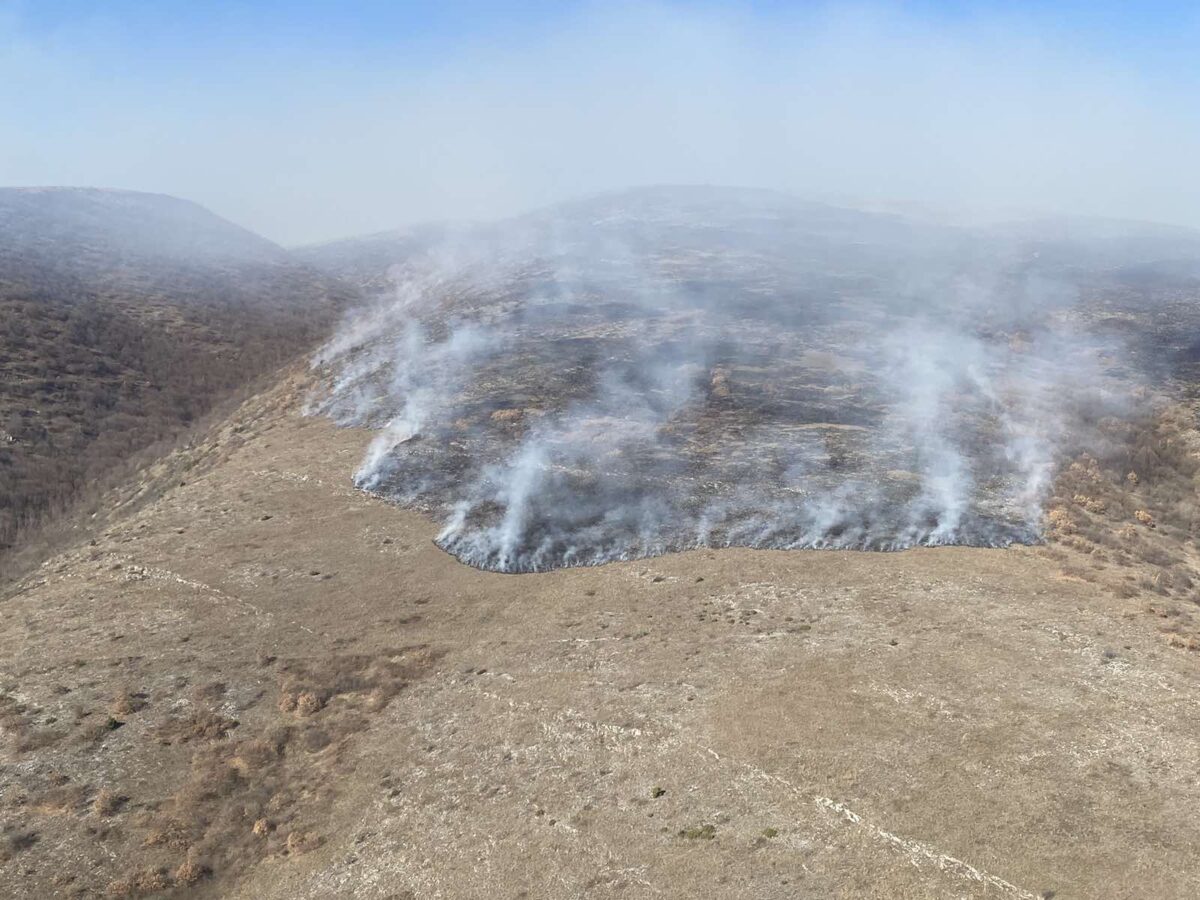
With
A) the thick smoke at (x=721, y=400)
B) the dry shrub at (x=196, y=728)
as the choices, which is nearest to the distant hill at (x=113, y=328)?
the thick smoke at (x=721, y=400)

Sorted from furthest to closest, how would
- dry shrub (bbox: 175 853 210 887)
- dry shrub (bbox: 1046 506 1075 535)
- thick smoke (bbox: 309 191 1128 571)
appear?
thick smoke (bbox: 309 191 1128 571) < dry shrub (bbox: 1046 506 1075 535) < dry shrub (bbox: 175 853 210 887)

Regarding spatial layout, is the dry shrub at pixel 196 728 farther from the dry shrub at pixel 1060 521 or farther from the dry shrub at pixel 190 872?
the dry shrub at pixel 1060 521

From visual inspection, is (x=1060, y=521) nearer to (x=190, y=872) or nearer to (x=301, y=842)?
(x=301, y=842)

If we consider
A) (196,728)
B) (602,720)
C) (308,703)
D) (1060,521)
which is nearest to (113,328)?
(196,728)

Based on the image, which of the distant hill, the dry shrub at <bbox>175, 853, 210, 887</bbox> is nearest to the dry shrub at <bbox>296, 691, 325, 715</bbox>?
the dry shrub at <bbox>175, 853, 210, 887</bbox>

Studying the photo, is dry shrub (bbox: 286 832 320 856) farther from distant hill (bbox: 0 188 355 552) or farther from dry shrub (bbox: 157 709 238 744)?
distant hill (bbox: 0 188 355 552)

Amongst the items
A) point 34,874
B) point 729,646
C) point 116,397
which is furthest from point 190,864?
point 116,397
